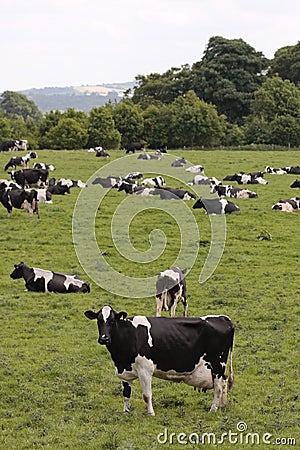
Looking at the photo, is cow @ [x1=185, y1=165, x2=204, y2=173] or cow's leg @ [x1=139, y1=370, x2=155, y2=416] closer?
cow's leg @ [x1=139, y1=370, x2=155, y2=416]

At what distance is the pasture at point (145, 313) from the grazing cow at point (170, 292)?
420 millimetres

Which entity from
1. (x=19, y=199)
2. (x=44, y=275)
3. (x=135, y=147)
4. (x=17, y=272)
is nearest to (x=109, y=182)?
(x=19, y=199)

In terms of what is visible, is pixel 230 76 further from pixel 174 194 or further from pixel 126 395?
pixel 126 395

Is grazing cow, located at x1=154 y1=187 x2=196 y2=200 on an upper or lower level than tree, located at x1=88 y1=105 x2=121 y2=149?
lower

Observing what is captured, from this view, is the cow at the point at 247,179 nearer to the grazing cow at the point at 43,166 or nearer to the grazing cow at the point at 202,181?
the grazing cow at the point at 202,181

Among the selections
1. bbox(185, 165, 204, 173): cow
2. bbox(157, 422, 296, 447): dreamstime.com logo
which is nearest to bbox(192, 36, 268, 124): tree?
bbox(185, 165, 204, 173): cow

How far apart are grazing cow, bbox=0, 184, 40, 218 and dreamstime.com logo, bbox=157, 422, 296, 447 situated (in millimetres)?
17617

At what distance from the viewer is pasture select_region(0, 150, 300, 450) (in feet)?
29.7

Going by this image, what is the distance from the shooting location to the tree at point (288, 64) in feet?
270

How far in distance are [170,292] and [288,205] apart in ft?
46.6

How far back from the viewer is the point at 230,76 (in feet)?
266

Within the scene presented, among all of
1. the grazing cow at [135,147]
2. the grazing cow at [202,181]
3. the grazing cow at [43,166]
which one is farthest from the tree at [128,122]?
the grazing cow at [202,181]

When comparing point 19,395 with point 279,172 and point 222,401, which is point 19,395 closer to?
point 222,401

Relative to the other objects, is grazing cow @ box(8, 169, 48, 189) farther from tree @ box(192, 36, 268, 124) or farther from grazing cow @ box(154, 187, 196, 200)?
tree @ box(192, 36, 268, 124)
